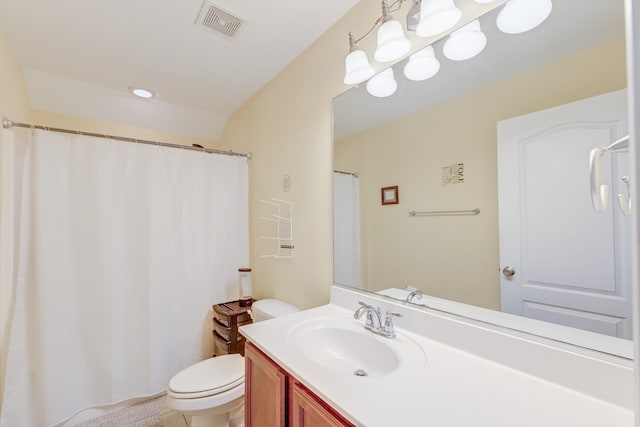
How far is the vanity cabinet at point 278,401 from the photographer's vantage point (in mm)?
743

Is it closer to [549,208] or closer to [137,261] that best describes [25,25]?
[137,261]

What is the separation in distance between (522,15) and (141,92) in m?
2.54

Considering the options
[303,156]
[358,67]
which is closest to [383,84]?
[358,67]

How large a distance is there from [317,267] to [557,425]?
1187mm

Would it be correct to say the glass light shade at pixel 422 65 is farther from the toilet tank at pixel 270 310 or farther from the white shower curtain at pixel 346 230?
the toilet tank at pixel 270 310

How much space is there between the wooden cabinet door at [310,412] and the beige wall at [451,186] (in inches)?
24.2

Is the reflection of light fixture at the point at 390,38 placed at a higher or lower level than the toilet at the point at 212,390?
higher

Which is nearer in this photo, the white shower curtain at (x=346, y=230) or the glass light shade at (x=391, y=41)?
the glass light shade at (x=391, y=41)

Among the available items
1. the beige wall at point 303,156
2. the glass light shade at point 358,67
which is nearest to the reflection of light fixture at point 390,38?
the glass light shade at point 358,67

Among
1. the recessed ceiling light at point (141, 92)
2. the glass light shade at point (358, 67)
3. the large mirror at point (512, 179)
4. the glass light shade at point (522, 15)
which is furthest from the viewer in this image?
the recessed ceiling light at point (141, 92)

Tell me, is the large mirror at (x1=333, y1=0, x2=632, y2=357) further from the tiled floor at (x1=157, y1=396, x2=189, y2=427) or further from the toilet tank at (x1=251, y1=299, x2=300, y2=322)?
the tiled floor at (x1=157, y1=396, x2=189, y2=427)

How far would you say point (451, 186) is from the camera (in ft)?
3.45

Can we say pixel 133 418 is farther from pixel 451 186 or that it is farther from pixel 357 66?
pixel 357 66

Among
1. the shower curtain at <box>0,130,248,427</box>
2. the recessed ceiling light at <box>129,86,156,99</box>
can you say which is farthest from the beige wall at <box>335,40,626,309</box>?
the recessed ceiling light at <box>129,86,156,99</box>
